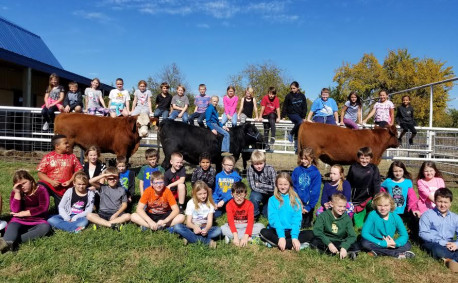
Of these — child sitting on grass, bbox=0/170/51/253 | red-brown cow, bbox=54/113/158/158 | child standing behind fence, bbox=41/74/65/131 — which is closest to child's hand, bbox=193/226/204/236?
child sitting on grass, bbox=0/170/51/253

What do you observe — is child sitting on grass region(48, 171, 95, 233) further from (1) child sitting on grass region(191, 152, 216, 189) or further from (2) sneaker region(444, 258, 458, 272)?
(2) sneaker region(444, 258, 458, 272)

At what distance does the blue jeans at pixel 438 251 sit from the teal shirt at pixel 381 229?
0.29m

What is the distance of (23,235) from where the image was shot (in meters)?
3.86

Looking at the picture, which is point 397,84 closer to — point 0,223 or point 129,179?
point 129,179

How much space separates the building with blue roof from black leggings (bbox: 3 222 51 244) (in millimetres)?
9721

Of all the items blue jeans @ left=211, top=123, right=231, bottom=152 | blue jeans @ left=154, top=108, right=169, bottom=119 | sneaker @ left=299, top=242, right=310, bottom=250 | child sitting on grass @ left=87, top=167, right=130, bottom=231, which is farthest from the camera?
blue jeans @ left=154, top=108, right=169, bottom=119

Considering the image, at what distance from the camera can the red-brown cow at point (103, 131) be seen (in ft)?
23.0

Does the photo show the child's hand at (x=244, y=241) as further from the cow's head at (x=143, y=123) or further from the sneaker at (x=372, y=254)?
the cow's head at (x=143, y=123)

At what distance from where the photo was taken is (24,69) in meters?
14.6

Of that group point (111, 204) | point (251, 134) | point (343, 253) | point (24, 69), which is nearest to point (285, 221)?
point (343, 253)

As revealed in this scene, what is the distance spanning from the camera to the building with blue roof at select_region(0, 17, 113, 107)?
43.5ft

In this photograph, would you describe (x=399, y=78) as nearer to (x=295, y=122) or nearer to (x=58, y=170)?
(x=295, y=122)

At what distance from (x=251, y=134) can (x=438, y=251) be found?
4.64 metres

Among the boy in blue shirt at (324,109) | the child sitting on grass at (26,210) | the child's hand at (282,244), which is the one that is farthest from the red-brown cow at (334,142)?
the child sitting on grass at (26,210)
